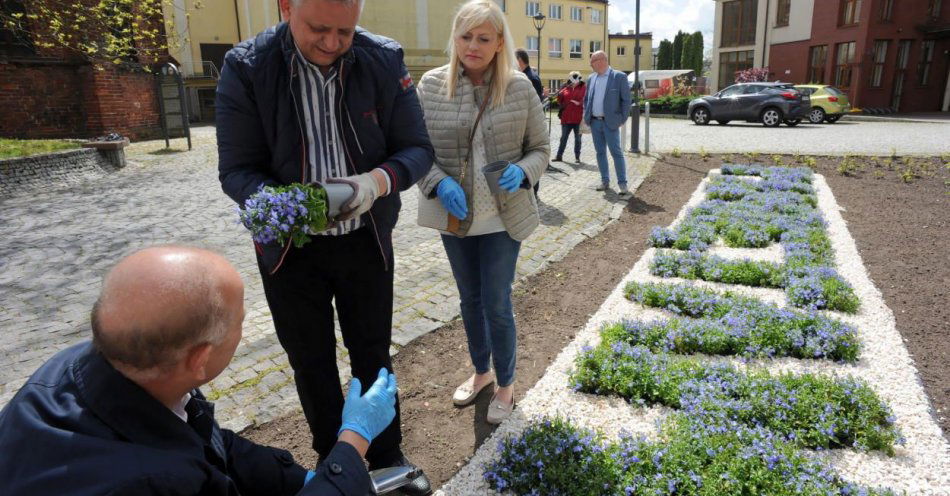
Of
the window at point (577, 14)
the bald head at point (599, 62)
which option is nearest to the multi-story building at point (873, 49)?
the window at point (577, 14)

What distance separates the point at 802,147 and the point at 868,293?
10739mm

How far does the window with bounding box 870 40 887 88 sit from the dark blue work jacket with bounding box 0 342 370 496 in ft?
116

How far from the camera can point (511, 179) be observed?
9.32 ft

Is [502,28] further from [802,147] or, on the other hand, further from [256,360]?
[802,147]

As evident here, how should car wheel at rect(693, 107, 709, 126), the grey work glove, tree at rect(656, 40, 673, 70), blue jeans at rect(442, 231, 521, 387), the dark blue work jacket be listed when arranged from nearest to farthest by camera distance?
the dark blue work jacket
the grey work glove
blue jeans at rect(442, 231, 521, 387)
car wheel at rect(693, 107, 709, 126)
tree at rect(656, 40, 673, 70)

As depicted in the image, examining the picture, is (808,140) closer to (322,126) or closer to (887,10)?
(322,126)

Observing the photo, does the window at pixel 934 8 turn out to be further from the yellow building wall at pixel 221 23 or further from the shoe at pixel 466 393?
the shoe at pixel 466 393

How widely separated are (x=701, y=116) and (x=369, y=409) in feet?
78.7

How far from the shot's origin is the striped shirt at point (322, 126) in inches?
87.9

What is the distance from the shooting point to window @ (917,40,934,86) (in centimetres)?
2972

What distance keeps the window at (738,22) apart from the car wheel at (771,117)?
60.3 feet

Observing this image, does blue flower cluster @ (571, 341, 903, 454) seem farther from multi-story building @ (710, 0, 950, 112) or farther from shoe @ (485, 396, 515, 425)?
multi-story building @ (710, 0, 950, 112)

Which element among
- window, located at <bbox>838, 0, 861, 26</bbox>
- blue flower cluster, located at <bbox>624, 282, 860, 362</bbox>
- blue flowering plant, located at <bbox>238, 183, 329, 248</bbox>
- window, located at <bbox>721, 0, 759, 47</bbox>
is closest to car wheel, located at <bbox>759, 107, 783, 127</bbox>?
window, located at <bbox>838, 0, 861, 26</bbox>

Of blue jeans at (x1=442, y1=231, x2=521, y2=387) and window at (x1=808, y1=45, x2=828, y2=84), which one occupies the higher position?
window at (x1=808, y1=45, x2=828, y2=84)
